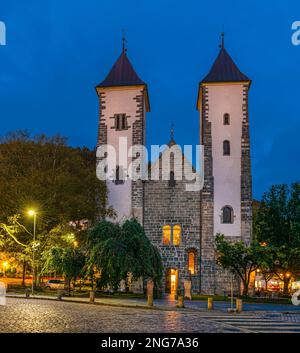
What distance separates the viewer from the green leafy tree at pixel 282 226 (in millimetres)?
38281

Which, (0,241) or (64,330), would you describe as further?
(0,241)

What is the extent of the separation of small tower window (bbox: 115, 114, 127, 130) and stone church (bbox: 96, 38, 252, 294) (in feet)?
0.27

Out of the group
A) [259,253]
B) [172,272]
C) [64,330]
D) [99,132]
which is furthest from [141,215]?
[64,330]

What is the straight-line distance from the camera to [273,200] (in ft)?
137

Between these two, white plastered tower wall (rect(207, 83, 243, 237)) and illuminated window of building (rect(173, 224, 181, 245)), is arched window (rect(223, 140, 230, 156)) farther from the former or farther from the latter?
illuminated window of building (rect(173, 224, 181, 245))

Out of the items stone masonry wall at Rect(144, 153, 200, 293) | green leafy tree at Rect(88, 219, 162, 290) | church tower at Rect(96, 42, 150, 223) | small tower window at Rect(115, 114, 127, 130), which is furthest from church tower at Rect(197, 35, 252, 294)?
green leafy tree at Rect(88, 219, 162, 290)

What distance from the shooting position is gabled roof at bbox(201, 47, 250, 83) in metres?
41.4

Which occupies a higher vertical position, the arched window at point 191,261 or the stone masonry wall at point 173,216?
the stone masonry wall at point 173,216

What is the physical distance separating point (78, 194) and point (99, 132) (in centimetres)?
623

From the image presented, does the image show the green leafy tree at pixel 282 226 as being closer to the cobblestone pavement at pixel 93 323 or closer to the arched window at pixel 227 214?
the arched window at pixel 227 214

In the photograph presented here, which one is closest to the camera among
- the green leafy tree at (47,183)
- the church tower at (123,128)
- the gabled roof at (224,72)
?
the green leafy tree at (47,183)

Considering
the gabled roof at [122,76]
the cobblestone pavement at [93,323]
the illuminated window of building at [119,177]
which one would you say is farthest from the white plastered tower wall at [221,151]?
the cobblestone pavement at [93,323]

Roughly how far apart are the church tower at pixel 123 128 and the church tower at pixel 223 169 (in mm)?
5079
